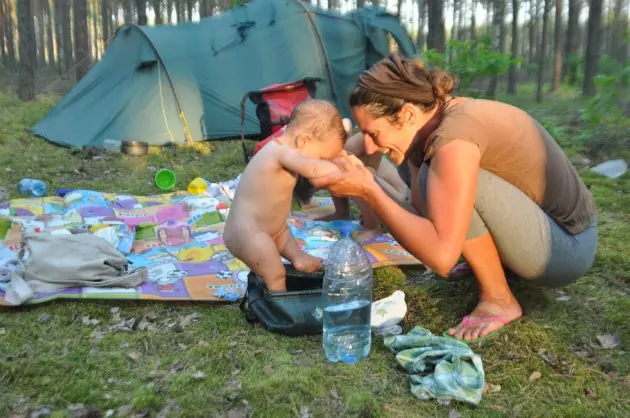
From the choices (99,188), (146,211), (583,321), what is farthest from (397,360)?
(99,188)

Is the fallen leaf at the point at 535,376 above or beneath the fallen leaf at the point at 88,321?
above

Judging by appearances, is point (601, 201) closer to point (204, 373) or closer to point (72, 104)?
point (204, 373)

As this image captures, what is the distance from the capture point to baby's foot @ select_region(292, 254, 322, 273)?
10.0 ft

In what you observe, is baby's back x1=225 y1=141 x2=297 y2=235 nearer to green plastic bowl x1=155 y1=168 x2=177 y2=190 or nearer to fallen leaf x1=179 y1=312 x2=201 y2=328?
fallen leaf x1=179 y1=312 x2=201 y2=328

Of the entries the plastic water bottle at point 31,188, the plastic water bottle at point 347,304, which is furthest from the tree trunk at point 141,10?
the plastic water bottle at point 347,304

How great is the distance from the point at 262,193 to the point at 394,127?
2.63ft

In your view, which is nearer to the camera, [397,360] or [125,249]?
[397,360]

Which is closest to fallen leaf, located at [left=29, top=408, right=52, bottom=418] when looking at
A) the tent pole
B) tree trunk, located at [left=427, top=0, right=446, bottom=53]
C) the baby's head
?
the baby's head

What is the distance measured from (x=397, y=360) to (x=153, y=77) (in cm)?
646

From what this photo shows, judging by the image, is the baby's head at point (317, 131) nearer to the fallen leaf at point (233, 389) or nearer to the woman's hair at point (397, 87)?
the woman's hair at point (397, 87)

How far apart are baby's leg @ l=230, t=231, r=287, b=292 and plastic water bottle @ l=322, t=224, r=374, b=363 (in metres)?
0.23

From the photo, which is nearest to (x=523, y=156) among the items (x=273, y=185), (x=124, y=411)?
(x=273, y=185)

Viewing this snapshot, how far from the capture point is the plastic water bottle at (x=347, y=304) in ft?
8.00

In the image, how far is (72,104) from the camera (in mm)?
8195
